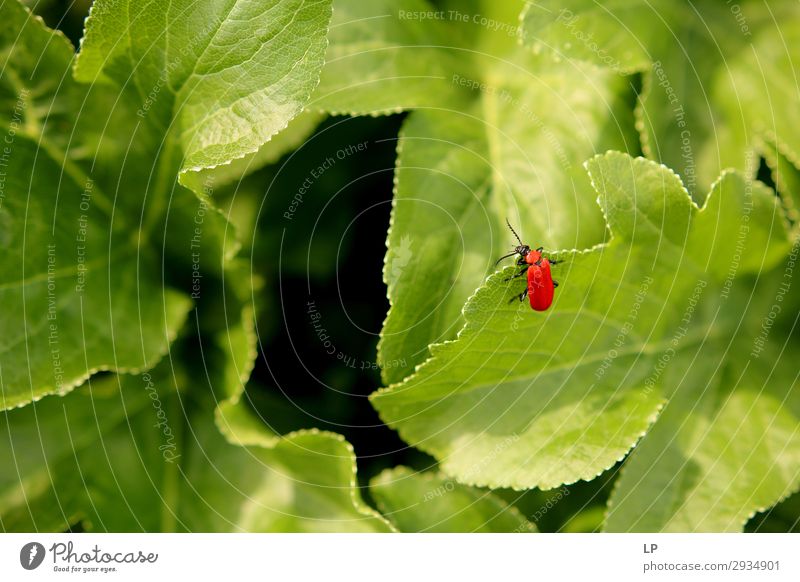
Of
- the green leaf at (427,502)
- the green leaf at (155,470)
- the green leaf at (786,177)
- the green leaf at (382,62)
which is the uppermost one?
the green leaf at (382,62)

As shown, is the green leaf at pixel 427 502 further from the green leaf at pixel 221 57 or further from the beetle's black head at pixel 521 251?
the green leaf at pixel 221 57

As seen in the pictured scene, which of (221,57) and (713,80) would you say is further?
(713,80)

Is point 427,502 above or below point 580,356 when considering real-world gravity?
below

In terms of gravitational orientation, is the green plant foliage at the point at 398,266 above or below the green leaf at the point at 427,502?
above

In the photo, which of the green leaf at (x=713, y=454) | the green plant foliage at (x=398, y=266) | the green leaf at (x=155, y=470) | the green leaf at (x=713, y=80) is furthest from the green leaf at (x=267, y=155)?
the green leaf at (x=713, y=454)

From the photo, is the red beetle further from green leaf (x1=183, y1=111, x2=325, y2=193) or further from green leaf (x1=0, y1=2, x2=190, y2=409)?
green leaf (x1=0, y1=2, x2=190, y2=409)

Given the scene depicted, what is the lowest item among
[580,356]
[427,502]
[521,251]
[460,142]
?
[427,502]

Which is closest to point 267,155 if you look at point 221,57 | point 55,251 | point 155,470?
point 221,57

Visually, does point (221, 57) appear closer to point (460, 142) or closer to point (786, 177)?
point (460, 142)
